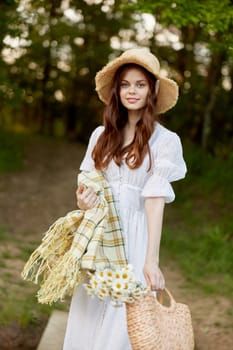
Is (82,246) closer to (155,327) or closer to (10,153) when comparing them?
(155,327)

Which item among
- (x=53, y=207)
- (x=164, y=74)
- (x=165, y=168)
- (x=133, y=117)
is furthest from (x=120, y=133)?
(x=53, y=207)

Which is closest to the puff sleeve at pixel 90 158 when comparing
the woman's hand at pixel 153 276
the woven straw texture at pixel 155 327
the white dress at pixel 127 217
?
the white dress at pixel 127 217

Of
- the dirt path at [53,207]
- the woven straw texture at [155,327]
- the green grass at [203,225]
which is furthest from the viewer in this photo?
the green grass at [203,225]

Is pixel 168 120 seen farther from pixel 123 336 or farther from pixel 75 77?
pixel 123 336

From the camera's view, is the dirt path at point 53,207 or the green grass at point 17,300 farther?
the dirt path at point 53,207

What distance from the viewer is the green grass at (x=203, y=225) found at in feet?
22.7

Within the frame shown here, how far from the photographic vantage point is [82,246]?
3010 millimetres

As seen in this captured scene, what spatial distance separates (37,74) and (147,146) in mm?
12376

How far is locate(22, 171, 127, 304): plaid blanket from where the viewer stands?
118 inches

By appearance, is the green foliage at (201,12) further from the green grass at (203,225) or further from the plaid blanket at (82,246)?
the plaid blanket at (82,246)

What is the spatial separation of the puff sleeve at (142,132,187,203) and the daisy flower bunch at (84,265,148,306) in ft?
1.27

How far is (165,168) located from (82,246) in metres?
0.51

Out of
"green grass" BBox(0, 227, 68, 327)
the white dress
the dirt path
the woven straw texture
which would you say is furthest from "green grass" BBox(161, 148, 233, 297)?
the woven straw texture

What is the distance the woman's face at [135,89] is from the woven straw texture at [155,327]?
873 mm
